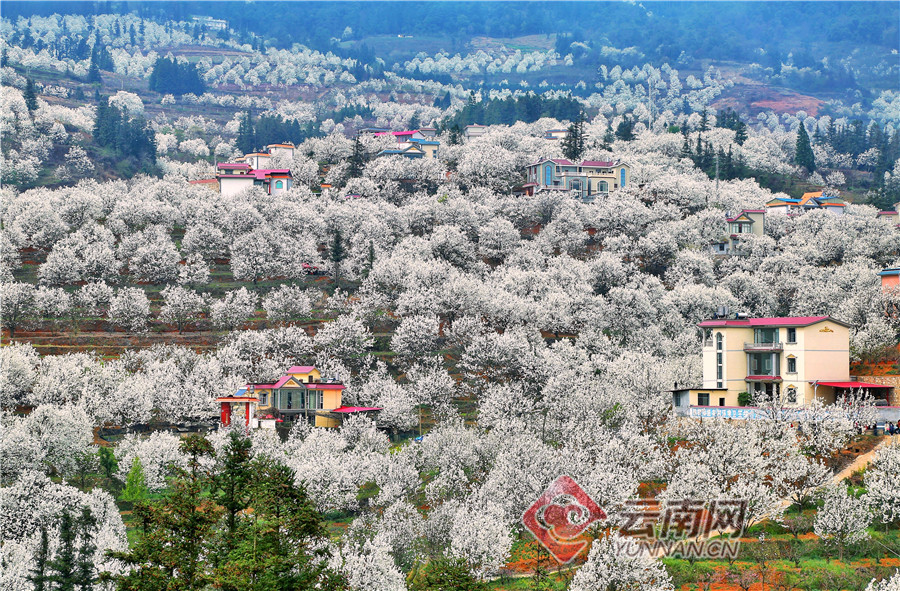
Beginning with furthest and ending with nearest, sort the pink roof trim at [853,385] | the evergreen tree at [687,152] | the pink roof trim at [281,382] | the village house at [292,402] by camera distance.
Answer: the evergreen tree at [687,152] → the pink roof trim at [281,382] → the village house at [292,402] → the pink roof trim at [853,385]

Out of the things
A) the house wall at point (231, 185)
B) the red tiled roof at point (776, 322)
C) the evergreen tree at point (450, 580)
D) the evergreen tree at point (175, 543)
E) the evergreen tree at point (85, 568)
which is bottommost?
the evergreen tree at point (85, 568)

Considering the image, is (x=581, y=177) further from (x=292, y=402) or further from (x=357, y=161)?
(x=292, y=402)

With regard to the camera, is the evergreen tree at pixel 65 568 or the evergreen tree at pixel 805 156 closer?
the evergreen tree at pixel 65 568

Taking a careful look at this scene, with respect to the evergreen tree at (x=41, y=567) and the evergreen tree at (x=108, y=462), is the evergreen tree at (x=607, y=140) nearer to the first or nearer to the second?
the evergreen tree at (x=108, y=462)

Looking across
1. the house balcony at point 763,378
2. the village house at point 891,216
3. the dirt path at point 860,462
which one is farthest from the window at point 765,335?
the village house at point 891,216

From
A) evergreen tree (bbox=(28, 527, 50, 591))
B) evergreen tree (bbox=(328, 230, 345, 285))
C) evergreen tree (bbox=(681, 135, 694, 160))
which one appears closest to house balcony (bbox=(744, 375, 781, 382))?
evergreen tree (bbox=(28, 527, 50, 591))

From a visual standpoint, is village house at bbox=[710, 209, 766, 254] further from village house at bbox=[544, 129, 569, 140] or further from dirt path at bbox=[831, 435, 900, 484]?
dirt path at bbox=[831, 435, 900, 484]

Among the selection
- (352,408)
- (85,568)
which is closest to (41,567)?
(85,568)

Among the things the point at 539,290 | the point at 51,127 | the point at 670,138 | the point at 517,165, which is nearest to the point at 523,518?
the point at 539,290
